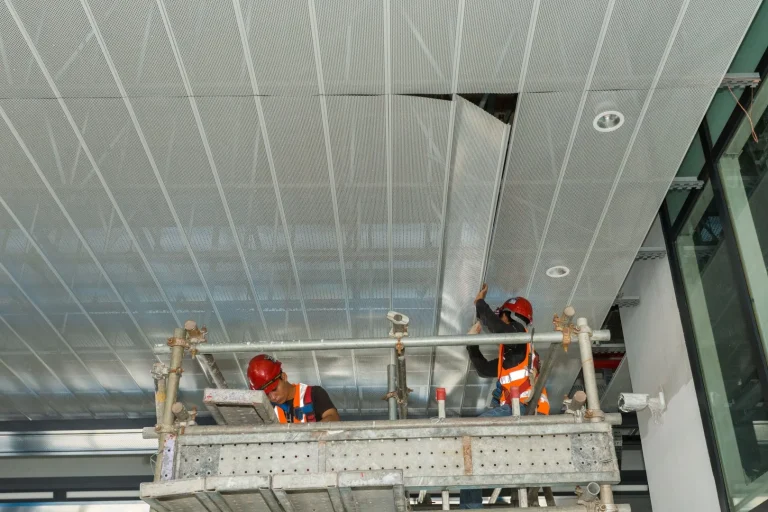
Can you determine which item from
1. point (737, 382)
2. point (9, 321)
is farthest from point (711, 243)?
point (9, 321)

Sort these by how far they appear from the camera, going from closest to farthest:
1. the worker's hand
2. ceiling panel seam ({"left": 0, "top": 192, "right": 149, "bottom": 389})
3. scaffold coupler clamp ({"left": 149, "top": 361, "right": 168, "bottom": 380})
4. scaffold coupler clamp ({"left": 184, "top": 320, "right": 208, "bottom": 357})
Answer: scaffold coupler clamp ({"left": 149, "top": 361, "right": 168, "bottom": 380})
scaffold coupler clamp ({"left": 184, "top": 320, "right": 208, "bottom": 357})
ceiling panel seam ({"left": 0, "top": 192, "right": 149, "bottom": 389})
the worker's hand

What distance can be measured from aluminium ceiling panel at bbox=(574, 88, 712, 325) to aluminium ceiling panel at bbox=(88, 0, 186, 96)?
4659 millimetres

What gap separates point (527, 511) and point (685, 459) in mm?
3897

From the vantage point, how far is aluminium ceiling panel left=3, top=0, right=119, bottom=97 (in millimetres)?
6750

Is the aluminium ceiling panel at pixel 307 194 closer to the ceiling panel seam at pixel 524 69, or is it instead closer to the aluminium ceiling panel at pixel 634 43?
the ceiling panel seam at pixel 524 69

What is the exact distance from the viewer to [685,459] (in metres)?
9.65

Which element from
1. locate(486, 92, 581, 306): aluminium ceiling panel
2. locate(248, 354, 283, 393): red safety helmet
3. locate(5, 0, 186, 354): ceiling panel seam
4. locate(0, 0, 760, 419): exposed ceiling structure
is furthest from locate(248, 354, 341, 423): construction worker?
locate(486, 92, 581, 306): aluminium ceiling panel

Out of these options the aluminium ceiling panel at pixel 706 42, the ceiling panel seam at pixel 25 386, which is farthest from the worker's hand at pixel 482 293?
the ceiling panel seam at pixel 25 386

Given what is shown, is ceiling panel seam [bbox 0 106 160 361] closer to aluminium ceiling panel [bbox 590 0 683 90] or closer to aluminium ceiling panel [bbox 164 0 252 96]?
aluminium ceiling panel [bbox 164 0 252 96]

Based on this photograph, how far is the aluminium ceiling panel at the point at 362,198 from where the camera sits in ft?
25.6

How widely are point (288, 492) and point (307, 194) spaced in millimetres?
3546

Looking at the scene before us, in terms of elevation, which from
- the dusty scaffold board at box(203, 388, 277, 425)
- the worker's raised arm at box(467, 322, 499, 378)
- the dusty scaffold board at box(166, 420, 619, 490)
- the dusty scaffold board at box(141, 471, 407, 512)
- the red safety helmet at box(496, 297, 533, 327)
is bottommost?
the dusty scaffold board at box(141, 471, 407, 512)

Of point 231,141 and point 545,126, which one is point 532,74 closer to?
point 545,126

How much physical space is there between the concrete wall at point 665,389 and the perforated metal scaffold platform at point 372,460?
10.8 feet
